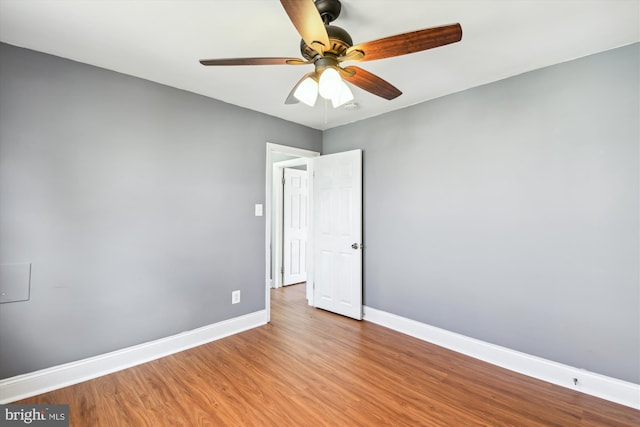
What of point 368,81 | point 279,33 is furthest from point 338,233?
point 279,33

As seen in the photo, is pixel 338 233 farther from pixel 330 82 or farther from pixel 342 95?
pixel 330 82

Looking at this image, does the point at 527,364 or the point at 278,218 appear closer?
the point at 527,364

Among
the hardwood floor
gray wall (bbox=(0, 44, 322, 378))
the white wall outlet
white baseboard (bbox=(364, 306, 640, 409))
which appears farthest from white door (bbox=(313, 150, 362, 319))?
the white wall outlet

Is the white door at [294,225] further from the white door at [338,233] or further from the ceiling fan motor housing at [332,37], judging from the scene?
the ceiling fan motor housing at [332,37]

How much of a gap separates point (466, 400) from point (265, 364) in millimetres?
1568

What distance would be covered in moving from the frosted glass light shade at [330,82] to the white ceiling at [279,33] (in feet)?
1.61

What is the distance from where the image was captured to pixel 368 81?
5.67 ft

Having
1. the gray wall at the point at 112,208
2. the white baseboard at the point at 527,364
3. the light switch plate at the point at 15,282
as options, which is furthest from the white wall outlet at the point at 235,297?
the white baseboard at the point at 527,364

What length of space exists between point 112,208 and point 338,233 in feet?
7.69

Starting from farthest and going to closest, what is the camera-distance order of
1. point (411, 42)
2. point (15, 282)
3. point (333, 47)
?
point (15, 282), point (333, 47), point (411, 42)

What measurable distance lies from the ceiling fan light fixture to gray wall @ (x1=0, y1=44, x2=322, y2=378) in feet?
A: 5.31

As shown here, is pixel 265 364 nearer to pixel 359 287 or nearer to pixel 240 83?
pixel 359 287

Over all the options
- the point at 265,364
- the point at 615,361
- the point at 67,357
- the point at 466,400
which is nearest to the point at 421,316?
the point at 466,400

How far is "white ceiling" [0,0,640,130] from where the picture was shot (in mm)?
1640
